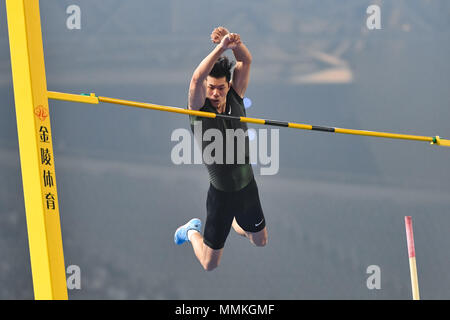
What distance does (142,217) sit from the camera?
4.17m

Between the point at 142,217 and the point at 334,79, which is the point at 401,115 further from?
the point at 142,217

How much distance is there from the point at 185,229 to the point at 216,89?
1.06m

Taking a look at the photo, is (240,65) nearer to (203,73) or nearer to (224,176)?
(203,73)

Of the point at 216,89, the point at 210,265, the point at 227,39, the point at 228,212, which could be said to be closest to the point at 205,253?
the point at 210,265

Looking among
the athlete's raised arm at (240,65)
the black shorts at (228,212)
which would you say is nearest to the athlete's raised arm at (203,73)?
the athlete's raised arm at (240,65)

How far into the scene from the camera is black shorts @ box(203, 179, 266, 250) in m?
3.89

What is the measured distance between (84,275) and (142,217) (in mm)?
623

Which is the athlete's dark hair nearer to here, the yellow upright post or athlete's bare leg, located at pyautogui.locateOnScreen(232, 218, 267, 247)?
athlete's bare leg, located at pyautogui.locateOnScreen(232, 218, 267, 247)

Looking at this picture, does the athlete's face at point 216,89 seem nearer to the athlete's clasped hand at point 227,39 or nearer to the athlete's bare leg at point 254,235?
the athlete's clasped hand at point 227,39

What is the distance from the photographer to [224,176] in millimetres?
3891

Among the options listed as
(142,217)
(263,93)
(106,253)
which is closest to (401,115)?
(263,93)

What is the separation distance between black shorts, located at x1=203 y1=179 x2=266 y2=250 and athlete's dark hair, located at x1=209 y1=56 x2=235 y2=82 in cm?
78

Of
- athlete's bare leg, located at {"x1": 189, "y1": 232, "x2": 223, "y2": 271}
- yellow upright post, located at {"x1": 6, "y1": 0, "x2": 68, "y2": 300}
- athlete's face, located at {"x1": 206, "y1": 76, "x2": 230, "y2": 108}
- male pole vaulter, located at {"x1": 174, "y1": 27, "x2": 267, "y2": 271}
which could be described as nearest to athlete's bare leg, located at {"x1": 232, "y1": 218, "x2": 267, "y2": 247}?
male pole vaulter, located at {"x1": 174, "y1": 27, "x2": 267, "y2": 271}

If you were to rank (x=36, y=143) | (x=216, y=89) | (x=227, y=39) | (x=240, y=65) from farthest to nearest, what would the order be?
(x=240, y=65) → (x=216, y=89) → (x=227, y=39) → (x=36, y=143)
